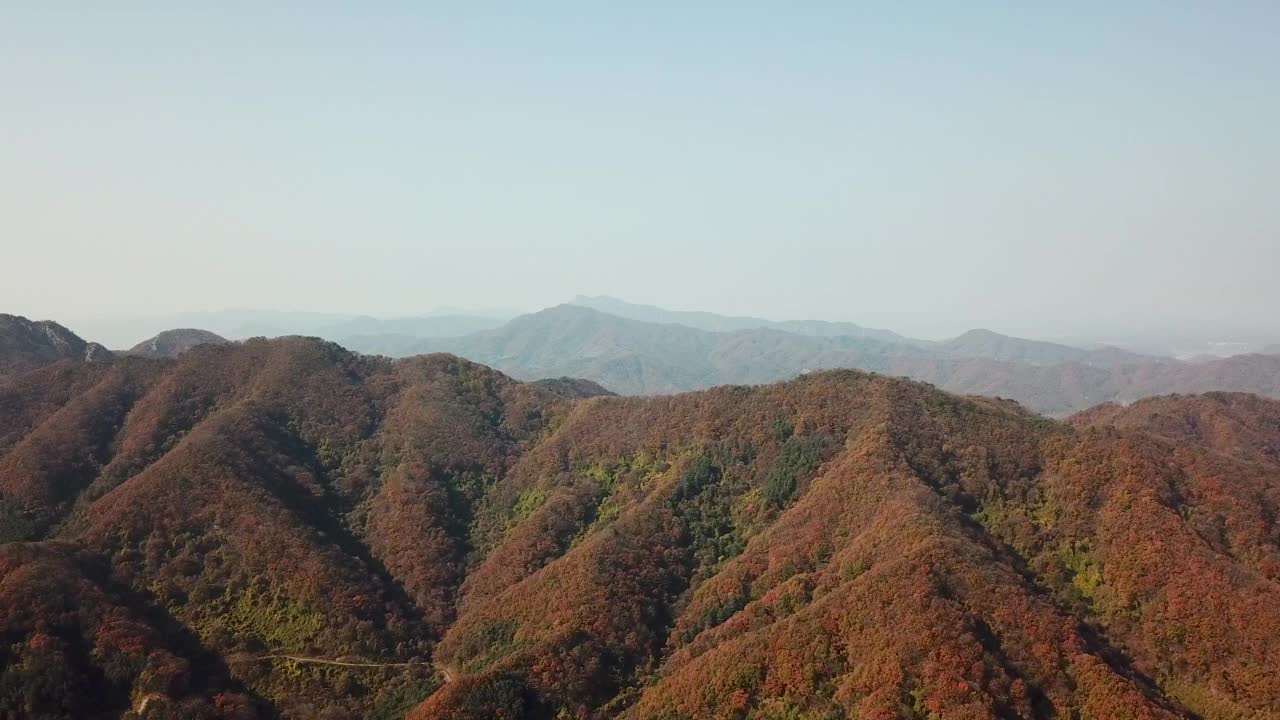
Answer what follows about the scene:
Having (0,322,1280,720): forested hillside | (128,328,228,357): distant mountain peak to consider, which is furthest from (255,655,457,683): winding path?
(128,328,228,357): distant mountain peak

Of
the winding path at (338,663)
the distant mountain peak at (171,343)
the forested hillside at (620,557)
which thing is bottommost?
the winding path at (338,663)

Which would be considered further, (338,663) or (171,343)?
(171,343)

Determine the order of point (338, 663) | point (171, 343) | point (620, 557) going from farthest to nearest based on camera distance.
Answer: point (171, 343)
point (620, 557)
point (338, 663)

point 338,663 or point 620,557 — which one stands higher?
point 620,557

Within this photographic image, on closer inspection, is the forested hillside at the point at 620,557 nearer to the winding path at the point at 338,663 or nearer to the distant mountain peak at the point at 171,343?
the winding path at the point at 338,663

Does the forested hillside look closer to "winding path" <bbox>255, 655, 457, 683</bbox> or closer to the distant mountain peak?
"winding path" <bbox>255, 655, 457, 683</bbox>

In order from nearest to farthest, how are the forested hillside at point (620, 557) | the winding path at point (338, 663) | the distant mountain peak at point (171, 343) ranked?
the forested hillside at point (620, 557) < the winding path at point (338, 663) < the distant mountain peak at point (171, 343)

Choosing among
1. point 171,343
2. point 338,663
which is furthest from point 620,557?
point 171,343

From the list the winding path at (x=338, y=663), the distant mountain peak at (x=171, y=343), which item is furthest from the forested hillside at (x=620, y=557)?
the distant mountain peak at (x=171, y=343)

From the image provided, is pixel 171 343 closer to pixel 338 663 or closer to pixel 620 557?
pixel 338 663
